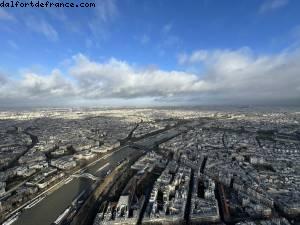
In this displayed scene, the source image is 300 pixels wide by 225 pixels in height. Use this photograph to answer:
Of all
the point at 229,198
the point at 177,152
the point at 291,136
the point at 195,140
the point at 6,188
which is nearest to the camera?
the point at 229,198

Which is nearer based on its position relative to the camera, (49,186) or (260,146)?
(49,186)

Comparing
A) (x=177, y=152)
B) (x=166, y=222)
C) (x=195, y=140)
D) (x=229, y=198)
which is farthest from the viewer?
(x=195, y=140)

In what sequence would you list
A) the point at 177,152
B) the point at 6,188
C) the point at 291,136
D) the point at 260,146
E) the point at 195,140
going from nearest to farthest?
the point at 6,188, the point at 177,152, the point at 260,146, the point at 195,140, the point at 291,136

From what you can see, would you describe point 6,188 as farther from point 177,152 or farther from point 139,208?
point 177,152

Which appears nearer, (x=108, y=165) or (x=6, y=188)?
(x=6, y=188)

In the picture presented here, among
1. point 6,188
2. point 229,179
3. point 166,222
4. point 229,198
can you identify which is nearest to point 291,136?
point 229,179

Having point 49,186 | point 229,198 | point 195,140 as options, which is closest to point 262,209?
point 229,198

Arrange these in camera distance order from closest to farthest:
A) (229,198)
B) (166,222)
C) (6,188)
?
1. (166,222)
2. (229,198)
3. (6,188)

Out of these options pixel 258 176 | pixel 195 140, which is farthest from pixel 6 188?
pixel 195 140

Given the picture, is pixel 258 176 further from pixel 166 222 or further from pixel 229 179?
pixel 166 222
